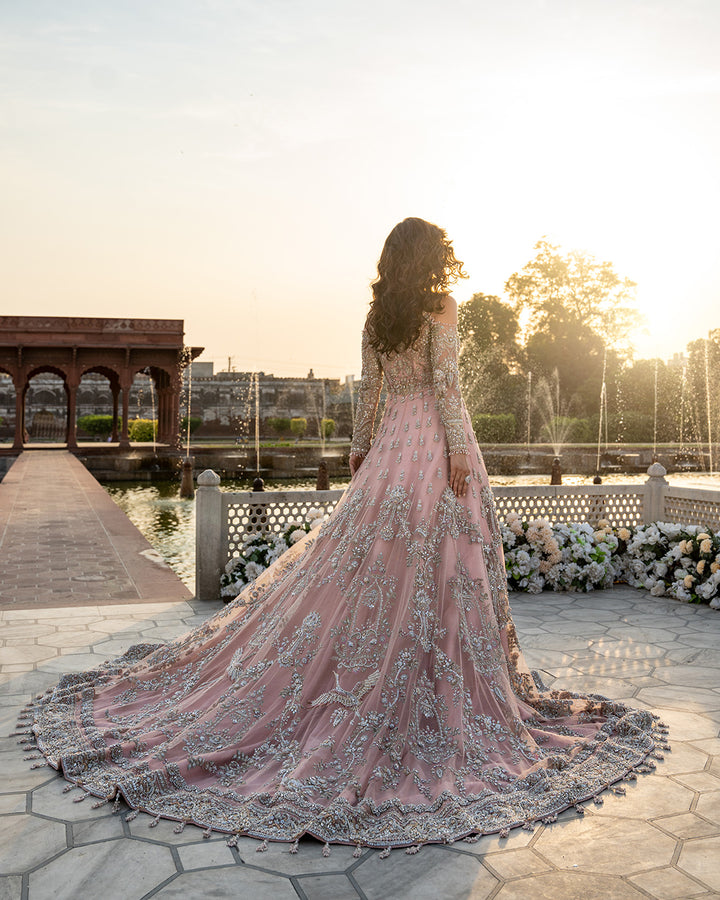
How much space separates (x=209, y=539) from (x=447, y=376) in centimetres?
301

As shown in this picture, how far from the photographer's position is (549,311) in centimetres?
4022

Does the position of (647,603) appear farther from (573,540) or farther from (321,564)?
(321,564)

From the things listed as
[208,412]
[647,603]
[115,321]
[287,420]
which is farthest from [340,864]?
[208,412]

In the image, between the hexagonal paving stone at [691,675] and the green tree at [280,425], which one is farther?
the green tree at [280,425]

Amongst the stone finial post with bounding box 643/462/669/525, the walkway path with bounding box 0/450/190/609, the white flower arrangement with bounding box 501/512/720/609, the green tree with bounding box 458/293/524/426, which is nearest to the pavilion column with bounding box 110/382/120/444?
the walkway path with bounding box 0/450/190/609

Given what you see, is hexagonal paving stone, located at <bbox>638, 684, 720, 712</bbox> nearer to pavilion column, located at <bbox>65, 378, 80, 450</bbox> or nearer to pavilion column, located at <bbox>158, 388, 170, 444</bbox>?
pavilion column, located at <bbox>65, 378, 80, 450</bbox>

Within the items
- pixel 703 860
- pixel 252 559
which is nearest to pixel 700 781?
pixel 703 860

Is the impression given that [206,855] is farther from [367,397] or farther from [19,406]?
[19,406]

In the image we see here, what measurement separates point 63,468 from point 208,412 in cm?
2543

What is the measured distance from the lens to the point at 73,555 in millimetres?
Result: 7227

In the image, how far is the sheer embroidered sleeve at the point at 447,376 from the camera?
306 centimetres

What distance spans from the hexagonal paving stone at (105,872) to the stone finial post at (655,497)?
549 centimetres

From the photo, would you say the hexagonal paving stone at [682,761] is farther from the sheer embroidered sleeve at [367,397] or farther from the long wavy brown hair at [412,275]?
the long wavy brown hair at [412,275]

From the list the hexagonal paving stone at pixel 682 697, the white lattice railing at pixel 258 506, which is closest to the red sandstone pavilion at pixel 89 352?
the white lattice railing at pixel 258 506
